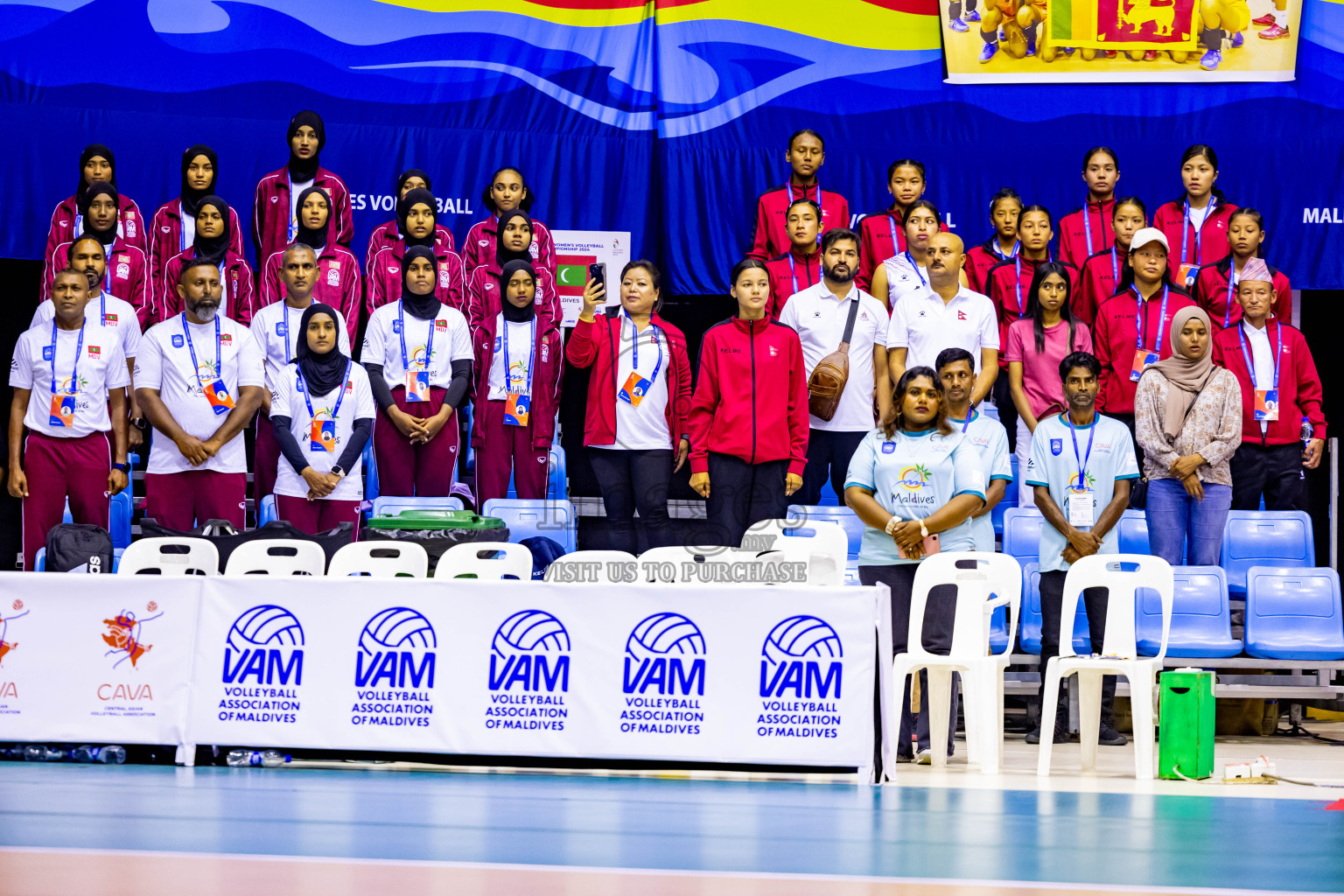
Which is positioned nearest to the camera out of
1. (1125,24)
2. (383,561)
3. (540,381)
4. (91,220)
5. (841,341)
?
(383,561)

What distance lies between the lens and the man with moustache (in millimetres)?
9297

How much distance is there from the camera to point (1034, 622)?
8922 millimetres

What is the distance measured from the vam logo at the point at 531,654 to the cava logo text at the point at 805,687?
36.5 inches

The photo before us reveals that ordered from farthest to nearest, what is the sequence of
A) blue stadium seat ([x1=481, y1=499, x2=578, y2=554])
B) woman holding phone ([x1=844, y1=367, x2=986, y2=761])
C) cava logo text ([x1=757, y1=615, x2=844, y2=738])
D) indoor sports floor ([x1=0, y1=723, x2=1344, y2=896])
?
1. blue stadium seat ([x1=481, y1=499, x2=578, y2=554])
2. woman holding phone ([x1=844, y1=367, x2=986, y2=761])
3. cava logo text ([x1=757, y1=615, x2=844, y2=738])
4. indoor sports floor ([x1=0, y1=723, x2=1344, y2=896])

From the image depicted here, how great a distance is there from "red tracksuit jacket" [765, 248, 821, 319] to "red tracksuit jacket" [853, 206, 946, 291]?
477 mm

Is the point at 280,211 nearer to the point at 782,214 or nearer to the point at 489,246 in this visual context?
the point at 489,246

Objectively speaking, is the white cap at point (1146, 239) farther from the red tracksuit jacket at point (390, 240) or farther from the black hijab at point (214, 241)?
the black hijab at point (214, 241)

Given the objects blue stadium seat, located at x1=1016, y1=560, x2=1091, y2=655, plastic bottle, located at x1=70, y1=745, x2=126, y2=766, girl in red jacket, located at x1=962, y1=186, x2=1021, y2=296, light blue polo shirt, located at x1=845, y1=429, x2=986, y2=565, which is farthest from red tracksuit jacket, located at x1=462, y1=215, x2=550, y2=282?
plastic bottle, located at x1=70, y1=745, x2=126, y2=766

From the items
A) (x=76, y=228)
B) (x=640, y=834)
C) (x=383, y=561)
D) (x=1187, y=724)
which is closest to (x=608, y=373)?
(x=383, y=561)

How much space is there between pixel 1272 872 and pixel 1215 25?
8604 mm

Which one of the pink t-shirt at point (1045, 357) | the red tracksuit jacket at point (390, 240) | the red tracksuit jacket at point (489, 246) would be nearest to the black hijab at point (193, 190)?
the red tracksuit jacket at point (390, 240)

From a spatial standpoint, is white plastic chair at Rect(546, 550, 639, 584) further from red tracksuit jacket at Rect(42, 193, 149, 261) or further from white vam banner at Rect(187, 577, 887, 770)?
red tracksuit jacket at Rect(42, 193, 149, 261)

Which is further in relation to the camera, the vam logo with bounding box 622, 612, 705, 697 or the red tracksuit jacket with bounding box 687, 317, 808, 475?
the red tracksuit jacket with bounding box 687, 317, 808, 475

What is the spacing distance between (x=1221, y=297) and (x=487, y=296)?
5.13 meters
